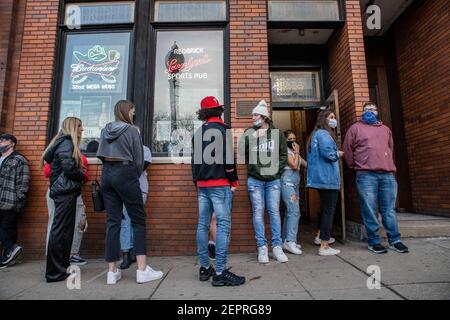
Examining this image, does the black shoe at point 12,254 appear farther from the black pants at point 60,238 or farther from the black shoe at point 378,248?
the black shoe at point 378,248

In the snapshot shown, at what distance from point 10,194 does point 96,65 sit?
2.42 m

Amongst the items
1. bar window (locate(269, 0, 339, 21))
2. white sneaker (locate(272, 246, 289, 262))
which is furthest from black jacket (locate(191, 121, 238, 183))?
bar window (locate(269, 0, 339, 21))

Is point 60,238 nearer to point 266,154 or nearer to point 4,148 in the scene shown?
point 4,148

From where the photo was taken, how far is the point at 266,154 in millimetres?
4004

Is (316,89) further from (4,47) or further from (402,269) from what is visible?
(4,47)

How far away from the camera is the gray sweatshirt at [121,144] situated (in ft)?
10.7

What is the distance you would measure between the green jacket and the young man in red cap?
0.71m

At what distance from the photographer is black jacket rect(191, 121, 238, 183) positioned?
3217 mm

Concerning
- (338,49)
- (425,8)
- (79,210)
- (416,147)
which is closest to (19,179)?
(79,210)

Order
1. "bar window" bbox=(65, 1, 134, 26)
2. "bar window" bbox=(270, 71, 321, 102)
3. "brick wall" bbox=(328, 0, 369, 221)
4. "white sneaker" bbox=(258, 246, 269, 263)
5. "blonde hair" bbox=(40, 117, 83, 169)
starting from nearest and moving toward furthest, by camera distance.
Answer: "blonde hair" bbox=(40, 117, 83, 169)
"white sneaker" bbox=(258, 246, 269, 263)
"brick wall" bbox=(328, 0, 369, 221)
"bar window" bbox=(65, 1, 134, 26)
"bar window" bbox=(270, 71, 321, 102)

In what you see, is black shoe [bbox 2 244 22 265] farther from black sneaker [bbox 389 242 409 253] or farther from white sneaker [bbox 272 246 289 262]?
black sneaker [bbox 389 242 409 253]

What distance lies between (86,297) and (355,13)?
5667 mm

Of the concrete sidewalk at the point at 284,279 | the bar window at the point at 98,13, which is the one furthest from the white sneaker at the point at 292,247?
the bar window at the point at 98,13

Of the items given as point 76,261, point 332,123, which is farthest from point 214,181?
point 76,261
